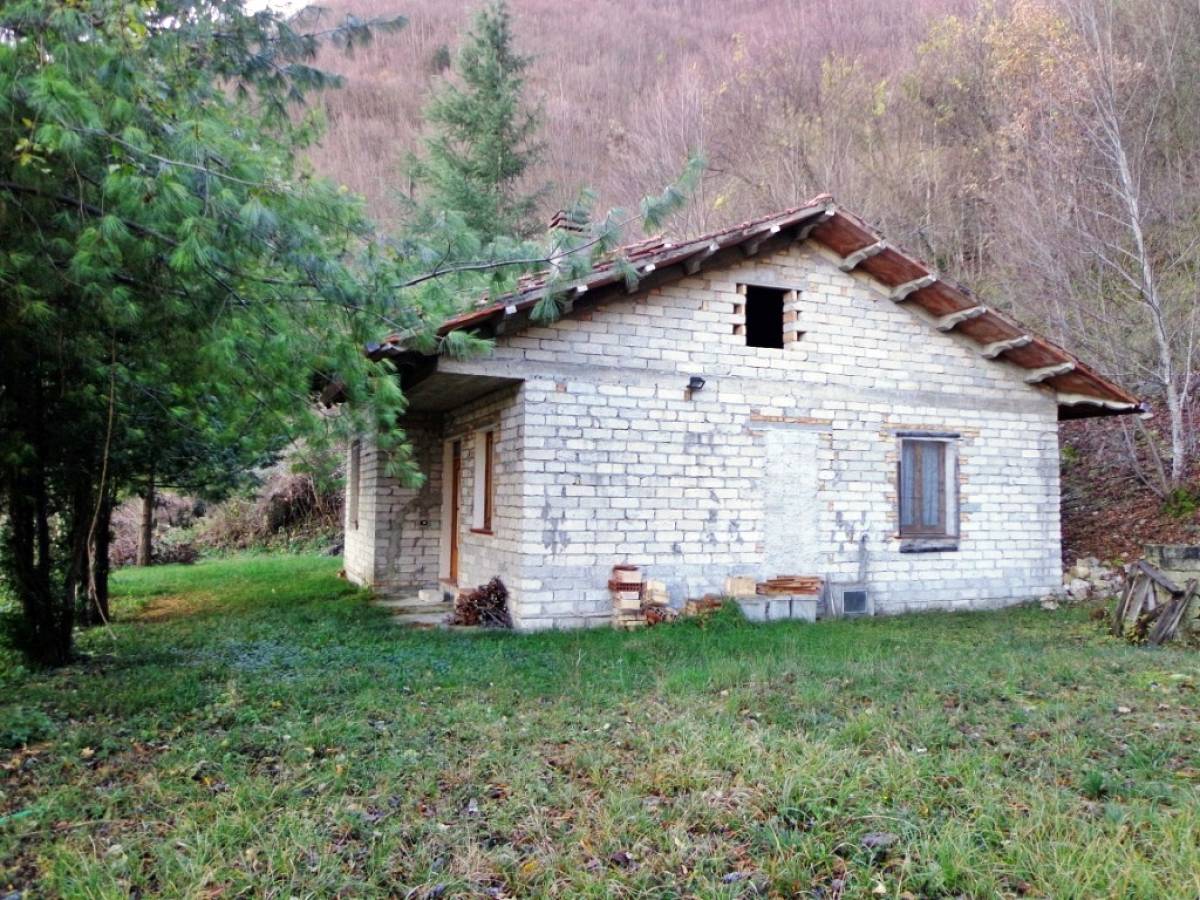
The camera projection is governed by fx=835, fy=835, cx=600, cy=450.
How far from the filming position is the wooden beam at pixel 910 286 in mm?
10398

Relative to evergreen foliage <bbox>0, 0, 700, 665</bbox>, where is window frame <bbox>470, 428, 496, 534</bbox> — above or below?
below

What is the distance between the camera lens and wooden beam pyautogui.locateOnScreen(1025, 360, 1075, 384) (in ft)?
36.0

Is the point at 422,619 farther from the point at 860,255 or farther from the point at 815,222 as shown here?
the point at 860,255

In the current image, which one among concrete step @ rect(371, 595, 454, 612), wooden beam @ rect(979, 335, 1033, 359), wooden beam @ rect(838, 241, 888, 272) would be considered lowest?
concrete step @ rect(371, 595, 454, 612)

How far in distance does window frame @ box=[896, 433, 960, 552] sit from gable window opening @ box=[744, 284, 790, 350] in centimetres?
209

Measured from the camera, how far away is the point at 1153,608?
8.29 metres

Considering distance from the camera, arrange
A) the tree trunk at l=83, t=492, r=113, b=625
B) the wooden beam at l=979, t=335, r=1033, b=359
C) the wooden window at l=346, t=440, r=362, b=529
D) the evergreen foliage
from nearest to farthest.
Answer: the evergreen foliage < the tree trunk at l=83, t=492, r=113, b=625 < the wooden beam at l=979, t=335, r=1033, b=359 < the wooden window at l=346, t=440, r=362, b=529

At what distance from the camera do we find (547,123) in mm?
27016

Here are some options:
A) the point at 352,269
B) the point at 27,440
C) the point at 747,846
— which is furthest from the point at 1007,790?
the point at 27,440

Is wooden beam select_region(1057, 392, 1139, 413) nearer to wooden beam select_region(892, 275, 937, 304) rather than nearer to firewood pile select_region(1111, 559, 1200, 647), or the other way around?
wooden beam select_region(892, 275, 937, 304)

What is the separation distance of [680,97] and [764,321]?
14.3 m

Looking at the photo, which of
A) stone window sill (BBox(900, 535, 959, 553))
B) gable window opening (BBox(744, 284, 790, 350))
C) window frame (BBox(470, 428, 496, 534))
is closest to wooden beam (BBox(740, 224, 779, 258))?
gable window opening (BBox(744, 284, 790, 350))

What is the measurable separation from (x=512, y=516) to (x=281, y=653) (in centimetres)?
275

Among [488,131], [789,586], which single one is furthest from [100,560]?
[488,131]
